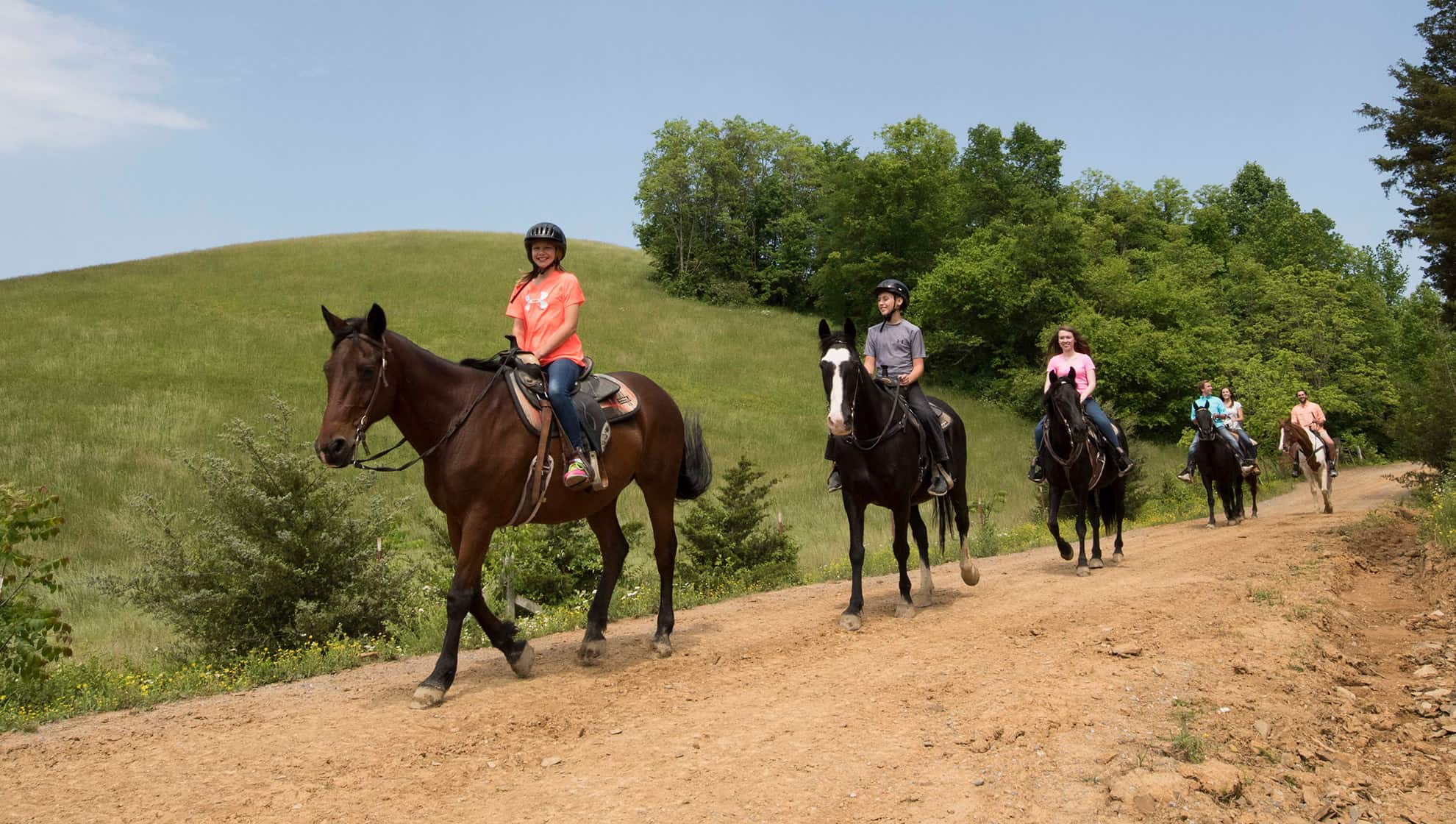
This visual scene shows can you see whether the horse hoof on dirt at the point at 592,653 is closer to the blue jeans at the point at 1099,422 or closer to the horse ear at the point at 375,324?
the horse ear at the point at 375,324

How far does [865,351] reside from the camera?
986cm

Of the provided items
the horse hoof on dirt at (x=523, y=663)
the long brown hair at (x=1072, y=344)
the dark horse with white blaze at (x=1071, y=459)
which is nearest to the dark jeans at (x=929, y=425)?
the dark horse with white blaze at (x=1071, y=459)

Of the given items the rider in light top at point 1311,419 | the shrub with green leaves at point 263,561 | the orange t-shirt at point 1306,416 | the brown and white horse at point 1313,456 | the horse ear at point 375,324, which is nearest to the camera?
the horse ear at point 375,324

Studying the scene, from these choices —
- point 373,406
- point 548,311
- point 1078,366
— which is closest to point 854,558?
point 548,311

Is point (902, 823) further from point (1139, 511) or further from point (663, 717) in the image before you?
point (1139, 511)

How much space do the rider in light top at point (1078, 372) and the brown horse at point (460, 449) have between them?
7.01m

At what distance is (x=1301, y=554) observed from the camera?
12070 millimetres

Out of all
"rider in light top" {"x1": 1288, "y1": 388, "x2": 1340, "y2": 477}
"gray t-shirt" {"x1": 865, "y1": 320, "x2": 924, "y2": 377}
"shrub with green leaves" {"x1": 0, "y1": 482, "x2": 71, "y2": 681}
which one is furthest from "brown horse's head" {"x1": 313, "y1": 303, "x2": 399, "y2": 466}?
"rider in light top" {"x1": 1288, "y1": 388, "x2": 1340, "y2": 477}

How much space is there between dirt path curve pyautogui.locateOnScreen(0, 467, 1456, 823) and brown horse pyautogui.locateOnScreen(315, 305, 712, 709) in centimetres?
36

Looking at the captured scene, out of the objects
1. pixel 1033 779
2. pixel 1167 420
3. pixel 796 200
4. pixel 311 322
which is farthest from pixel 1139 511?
pixel 796 200

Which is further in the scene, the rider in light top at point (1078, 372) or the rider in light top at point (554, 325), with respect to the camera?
the rider in light top at point (1078, 372)

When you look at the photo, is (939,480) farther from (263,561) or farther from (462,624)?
(263,561)

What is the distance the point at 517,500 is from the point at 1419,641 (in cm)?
716

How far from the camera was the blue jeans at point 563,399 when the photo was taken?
24.8ft
